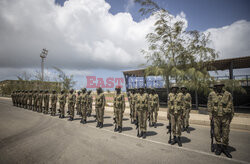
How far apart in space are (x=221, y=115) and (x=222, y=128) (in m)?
0.42

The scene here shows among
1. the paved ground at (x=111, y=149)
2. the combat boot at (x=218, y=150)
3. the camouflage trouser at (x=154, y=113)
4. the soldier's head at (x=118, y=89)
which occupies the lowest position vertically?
the paved ground at (x=111, y=149)

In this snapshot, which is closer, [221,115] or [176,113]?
[221,115]

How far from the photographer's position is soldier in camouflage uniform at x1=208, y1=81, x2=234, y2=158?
3.94 m

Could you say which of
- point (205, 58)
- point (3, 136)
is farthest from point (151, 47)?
point (3, 136)

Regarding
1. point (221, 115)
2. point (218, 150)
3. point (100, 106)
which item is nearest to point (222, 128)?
point (221, 115)

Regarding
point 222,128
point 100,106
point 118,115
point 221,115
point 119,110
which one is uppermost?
point 221,115

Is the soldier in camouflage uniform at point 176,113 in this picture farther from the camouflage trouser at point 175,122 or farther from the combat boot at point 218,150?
the combat boot at point 218,150

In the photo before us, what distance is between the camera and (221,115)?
3.99 metres

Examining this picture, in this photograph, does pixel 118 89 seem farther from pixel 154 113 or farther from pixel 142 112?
pixel 154 113

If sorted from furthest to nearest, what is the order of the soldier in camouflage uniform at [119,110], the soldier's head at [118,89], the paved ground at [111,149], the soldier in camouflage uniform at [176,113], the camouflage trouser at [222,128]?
the soldier's head at [118,89] → the soldier in camouflage uniform at [119,110] → the soldier in camouflage uniform at [176,113] → the camouflage trouser at [222,128] → the paved ground at [111,149]

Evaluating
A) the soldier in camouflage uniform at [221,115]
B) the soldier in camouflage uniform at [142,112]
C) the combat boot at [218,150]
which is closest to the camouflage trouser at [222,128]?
→ the soldier in camouflage uniform at [221,115]

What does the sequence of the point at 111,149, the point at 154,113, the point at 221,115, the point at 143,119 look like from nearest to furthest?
the point at 221,115
the point at 111,149
the point at 143,119
the point at 154,113

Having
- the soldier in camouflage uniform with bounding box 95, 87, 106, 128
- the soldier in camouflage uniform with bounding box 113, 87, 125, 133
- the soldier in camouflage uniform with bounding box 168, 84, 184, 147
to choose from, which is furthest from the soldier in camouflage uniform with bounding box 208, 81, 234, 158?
the soldier in camouflage uniform with bounding box 95, 87, 106, 128

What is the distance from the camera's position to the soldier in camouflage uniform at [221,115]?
155 inches
